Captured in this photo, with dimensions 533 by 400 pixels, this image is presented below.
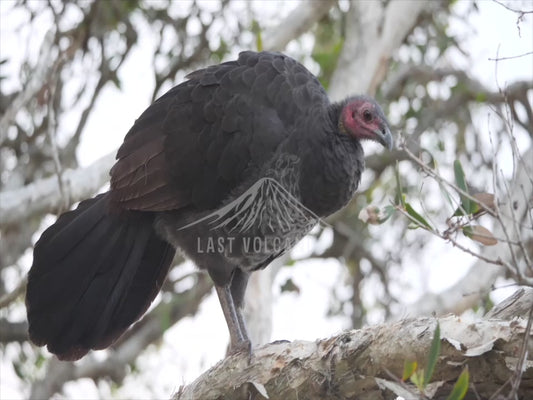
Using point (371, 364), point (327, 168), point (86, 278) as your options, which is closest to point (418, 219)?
point (371, 364)

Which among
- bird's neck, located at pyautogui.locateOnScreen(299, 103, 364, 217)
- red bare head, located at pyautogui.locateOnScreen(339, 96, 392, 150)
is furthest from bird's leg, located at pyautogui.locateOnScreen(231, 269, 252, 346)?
red bare head, located at pyautogui.locateOnScreen(339, 96, 392, 150)

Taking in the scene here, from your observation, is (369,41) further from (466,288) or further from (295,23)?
(466,288)

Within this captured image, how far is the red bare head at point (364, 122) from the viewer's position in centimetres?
404

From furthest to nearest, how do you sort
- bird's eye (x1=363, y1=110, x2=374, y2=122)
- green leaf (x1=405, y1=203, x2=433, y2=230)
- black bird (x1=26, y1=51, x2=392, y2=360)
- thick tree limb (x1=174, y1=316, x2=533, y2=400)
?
1. bird's eye (x1=363, y1=110, x2=374, y2=122)
2. black bird (x1=26, y1=51, x2=392, y2=360)
3. green leaf (x1=405, y1=203, x2=433, y2=230)
4. thick tree limb (x1=174, y1=316, x2=533, y2=400)

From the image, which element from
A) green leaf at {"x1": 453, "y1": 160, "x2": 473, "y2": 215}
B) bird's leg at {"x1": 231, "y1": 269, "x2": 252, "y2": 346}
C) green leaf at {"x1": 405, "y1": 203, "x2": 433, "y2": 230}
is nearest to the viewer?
green leaf at {"x1": 405, "y1": 203, "x2": 433, "y2": 230}

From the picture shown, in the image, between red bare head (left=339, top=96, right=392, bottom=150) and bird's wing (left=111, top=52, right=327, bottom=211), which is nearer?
bird's wing (left=111, top=52, right=327, bottom=211)

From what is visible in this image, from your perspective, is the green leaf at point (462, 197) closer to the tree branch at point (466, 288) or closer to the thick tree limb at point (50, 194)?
the tree branch at point (466, 288)

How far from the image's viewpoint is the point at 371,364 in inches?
123

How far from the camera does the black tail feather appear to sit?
4246 mm

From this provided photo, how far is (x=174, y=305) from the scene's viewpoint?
6477 millimetres

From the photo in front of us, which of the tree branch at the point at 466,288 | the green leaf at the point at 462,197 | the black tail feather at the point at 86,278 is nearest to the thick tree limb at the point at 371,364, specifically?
the green leaf at the point at 462,197

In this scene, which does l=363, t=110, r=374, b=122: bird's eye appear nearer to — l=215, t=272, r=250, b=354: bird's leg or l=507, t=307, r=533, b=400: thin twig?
l=215, t=272, r=250, b=354: bird's leg

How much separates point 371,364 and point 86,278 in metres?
1.71

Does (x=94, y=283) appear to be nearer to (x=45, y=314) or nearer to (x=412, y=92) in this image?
(x=45, y=314)
